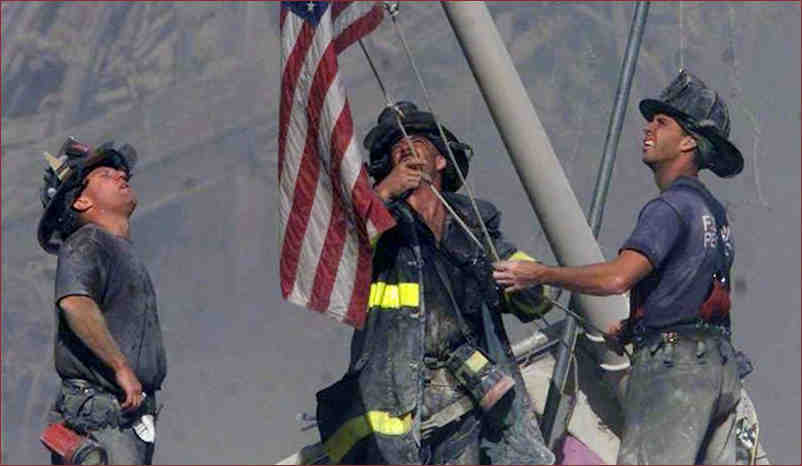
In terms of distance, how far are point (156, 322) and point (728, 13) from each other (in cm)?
2888

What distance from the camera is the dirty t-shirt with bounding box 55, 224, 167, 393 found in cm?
1275

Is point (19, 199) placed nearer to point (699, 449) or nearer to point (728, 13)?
point (728, 13)

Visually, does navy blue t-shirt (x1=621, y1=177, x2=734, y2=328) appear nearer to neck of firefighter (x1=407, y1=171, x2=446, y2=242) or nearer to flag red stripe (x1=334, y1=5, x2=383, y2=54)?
neck of firefighter (x1=407, y1=171, x2=446, y2=242)

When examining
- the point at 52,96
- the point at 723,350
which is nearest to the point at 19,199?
the point at 52,96

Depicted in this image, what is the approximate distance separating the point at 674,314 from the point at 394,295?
1.71m

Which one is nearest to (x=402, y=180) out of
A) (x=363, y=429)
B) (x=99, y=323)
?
(x=363, y=429)

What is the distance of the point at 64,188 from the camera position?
43.3 feet

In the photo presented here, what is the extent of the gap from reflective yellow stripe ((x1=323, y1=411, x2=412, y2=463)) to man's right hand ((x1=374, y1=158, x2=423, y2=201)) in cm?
122

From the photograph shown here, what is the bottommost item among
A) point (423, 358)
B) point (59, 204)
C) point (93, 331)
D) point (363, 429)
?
point (363, 429)

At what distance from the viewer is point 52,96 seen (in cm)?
4094

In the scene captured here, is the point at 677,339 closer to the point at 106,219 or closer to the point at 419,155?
the point at 419,155

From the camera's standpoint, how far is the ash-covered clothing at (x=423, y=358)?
1341cm

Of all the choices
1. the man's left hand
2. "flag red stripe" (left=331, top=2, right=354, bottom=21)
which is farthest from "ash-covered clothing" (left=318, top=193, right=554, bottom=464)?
"flag red stripe" (left=331, top=2, right=354, bottom=21)

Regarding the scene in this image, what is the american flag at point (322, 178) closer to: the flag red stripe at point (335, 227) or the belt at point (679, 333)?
the flag red stripe at point (335, 227)
